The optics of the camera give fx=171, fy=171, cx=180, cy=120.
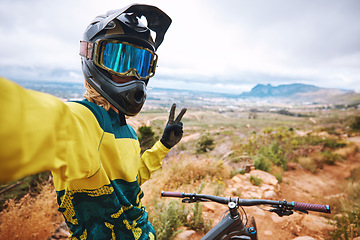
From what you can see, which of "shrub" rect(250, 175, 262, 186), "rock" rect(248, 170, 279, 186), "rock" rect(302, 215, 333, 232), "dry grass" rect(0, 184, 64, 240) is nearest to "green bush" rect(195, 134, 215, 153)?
"rock" rect(248, 170, 279, 186)

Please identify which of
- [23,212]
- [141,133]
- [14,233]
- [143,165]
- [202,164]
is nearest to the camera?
[143,165]

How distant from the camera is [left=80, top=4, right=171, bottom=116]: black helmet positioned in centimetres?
137

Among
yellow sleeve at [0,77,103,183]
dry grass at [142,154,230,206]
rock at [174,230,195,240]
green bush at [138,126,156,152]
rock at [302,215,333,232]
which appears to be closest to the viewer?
yellow sleeve at [0,77,103,183]

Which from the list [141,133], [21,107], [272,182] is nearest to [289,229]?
[272,182]

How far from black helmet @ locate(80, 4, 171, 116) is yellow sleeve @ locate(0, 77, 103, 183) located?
0.69 m

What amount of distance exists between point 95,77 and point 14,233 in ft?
9.47

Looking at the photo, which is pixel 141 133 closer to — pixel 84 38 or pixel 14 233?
pixel 14 233

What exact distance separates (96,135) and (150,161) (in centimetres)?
98

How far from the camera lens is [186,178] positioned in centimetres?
506

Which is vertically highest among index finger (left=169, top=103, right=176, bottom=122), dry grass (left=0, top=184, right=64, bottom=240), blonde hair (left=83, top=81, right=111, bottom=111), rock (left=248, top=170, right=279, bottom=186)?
blonde hair (left=83, top=81, right=111, bottom=111)

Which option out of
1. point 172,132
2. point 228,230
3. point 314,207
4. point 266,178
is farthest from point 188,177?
point 314,207

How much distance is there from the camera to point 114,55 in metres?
1.40

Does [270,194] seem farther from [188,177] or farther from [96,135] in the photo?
[96,135]

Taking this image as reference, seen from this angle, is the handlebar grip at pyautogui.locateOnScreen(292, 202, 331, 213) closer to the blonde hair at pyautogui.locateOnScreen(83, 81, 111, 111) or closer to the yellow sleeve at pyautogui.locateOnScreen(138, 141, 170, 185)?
the yellow sleeve at pyautogui.locateOnScreen(138, 141, 170, 185)
